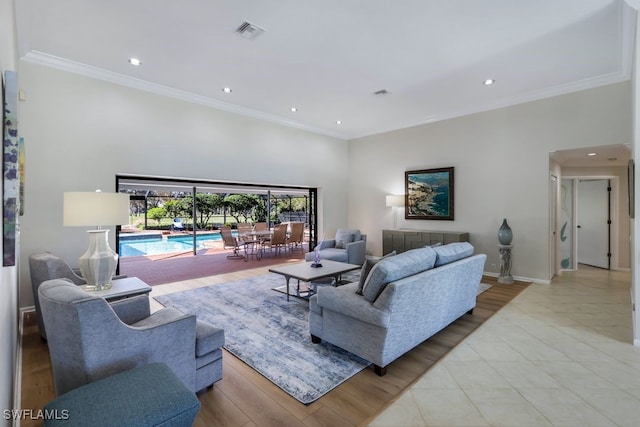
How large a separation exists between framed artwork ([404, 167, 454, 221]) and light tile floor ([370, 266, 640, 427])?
293 centimetres

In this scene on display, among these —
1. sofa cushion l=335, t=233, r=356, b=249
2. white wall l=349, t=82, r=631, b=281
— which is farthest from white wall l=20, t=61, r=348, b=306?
white wall l=349, t=82, r=631, b=281

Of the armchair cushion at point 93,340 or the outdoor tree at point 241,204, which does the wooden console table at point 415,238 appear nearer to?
the armchair cushion at point 93,340

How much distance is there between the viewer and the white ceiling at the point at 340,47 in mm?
3059

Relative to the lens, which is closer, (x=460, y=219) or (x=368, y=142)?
(x=460, y=219)

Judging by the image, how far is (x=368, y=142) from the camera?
26.1ft

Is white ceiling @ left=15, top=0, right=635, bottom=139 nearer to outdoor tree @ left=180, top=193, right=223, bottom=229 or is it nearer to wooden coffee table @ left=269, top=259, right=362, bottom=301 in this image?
wooden coffee table @ left=269, top=259, right=362, bottom=301

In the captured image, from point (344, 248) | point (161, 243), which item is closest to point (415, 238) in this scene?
point (344, 248)

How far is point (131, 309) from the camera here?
98.8 inches

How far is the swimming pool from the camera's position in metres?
10.2

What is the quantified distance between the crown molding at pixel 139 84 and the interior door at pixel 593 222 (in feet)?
23.0

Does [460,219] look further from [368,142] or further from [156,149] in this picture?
[156,149]

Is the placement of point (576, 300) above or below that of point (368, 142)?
below

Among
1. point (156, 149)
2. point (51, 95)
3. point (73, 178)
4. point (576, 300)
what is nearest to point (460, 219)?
point (576, 300)

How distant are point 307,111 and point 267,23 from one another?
304cm
